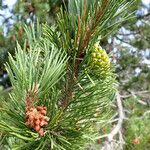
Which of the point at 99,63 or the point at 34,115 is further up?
the point at 99,63

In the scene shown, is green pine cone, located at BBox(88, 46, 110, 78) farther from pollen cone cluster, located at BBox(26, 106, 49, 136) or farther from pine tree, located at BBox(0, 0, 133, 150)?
pollen cone cluster, located at BBox(26, 106, 49, 136)

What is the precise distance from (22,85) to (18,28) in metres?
2.55

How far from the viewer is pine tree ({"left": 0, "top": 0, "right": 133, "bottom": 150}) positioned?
2.34 ft

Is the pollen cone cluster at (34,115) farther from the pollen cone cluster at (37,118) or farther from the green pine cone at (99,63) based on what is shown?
the green pine cone at (99,63)

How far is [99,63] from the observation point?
0.80m

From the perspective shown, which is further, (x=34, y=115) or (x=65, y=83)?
(x=65, y=83)

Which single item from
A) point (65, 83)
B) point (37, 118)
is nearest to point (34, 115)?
point (37, 118)

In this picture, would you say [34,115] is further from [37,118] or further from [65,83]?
[65,83]

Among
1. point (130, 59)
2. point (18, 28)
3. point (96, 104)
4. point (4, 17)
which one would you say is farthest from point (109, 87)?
point (130, 59)

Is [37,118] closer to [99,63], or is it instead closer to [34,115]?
[34,115]

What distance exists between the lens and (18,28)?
319 centimetres

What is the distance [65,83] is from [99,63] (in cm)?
9

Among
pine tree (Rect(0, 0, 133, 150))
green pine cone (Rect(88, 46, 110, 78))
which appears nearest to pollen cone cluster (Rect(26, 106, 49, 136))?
pine tree (Rect(0, 0, 133, 150))

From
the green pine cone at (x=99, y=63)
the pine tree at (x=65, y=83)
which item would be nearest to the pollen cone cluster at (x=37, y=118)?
the pine tree at (x=65, y=83)
